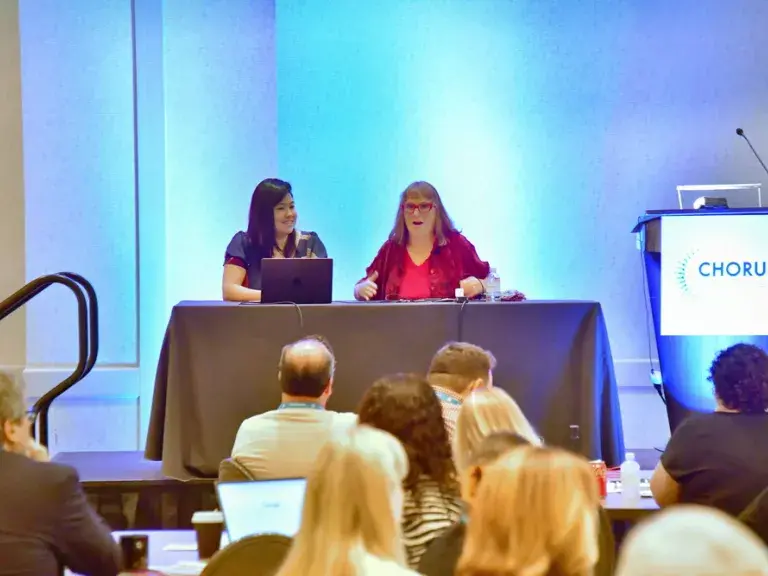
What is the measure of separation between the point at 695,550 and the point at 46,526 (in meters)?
1.84

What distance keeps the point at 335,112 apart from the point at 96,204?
1.53 m

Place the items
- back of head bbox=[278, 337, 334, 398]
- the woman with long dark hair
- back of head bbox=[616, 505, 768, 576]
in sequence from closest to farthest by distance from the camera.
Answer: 1. back of head bbox=[616, 505, 768, 576]
2. back of head bbox=[278, 337, 334, 398]
3. the woman with long dark hair

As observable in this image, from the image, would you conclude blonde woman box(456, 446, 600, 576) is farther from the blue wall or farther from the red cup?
the blue wall

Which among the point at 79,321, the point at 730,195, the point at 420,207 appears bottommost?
the point at 79,321

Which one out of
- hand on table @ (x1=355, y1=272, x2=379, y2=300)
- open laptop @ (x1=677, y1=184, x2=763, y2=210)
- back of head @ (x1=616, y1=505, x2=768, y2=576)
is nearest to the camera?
back of head @ (x1=616, y1=505, x2=768, y2=576)

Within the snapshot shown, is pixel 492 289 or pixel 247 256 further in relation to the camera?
pixel 247 256

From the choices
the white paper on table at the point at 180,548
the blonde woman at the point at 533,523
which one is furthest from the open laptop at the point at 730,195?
the blonde woman at the point at 533,523

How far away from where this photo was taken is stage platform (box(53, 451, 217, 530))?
166 inches

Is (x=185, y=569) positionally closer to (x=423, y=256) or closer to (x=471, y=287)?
(x=471, y=287)

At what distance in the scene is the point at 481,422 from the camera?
8.55 feet

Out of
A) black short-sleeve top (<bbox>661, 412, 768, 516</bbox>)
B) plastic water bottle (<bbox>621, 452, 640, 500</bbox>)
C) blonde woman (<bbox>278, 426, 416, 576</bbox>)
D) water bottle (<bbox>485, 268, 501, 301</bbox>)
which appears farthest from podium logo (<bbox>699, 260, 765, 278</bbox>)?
blonde woman (<bbox>278, 426, 416, 576</bbox>)

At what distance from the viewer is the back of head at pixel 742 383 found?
3172mm

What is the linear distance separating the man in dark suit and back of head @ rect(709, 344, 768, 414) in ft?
6.22

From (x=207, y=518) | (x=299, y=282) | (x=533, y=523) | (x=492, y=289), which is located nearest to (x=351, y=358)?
(x=299, y=282)
